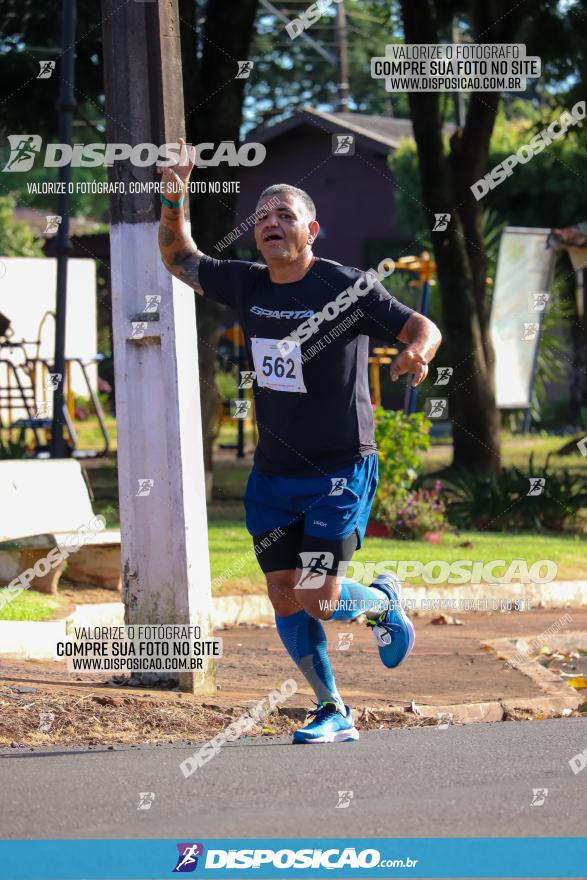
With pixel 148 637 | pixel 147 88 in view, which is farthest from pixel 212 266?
pixel 148 637

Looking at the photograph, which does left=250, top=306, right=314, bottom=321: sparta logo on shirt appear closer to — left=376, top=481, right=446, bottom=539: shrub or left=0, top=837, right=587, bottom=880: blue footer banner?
left=0, top=837, right=587, bottom=880: blue footer banner

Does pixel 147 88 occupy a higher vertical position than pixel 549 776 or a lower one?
higher

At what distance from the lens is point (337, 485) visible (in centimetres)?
670

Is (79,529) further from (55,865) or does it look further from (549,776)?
(55,865)

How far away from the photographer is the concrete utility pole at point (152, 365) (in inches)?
312

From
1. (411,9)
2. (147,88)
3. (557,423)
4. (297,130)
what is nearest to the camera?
(147,88)

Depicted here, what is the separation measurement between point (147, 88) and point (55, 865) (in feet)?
14.5

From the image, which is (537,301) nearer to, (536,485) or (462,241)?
(462,241)

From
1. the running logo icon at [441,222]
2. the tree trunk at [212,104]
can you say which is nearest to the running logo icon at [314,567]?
the tree trunk at [212,104]

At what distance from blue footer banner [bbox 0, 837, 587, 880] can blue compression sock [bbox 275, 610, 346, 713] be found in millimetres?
2013

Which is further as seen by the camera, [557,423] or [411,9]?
[557,423]

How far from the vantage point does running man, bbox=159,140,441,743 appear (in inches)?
261

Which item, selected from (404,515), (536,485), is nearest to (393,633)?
(404,515)

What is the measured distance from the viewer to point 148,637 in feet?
26.6
